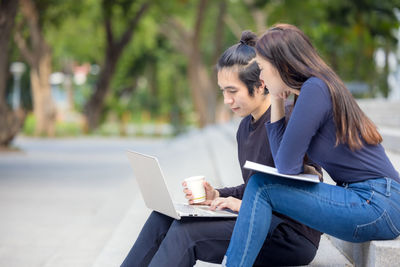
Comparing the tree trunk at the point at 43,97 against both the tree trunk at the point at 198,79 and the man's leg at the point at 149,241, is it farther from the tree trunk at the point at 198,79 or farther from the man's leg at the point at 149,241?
the man's leg at the point at 149,241

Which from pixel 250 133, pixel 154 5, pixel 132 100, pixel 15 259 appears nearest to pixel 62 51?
pixel 132 100

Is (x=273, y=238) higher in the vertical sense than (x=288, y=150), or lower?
lower

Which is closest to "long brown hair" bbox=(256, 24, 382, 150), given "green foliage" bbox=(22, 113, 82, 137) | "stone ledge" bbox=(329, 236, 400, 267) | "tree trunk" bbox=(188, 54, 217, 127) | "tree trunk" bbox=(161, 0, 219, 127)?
"stone ledge" bbox=(329, 236, 400, 267)

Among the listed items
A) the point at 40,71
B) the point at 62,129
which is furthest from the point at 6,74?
the point at 62,129

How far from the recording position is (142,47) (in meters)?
33.9

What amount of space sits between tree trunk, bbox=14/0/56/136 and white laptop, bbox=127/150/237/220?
59.8 feet

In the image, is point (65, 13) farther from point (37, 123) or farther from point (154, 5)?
point (37, 123)

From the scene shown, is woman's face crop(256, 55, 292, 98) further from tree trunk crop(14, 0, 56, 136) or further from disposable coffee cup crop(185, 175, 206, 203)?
tree trunk crop(14, 0, 56, 136)

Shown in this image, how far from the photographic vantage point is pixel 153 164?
2.91 meters

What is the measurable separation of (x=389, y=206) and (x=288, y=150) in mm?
513

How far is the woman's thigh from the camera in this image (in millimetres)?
2678

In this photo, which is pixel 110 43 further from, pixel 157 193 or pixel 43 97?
pixel 157 193

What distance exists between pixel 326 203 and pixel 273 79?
61 centimetres

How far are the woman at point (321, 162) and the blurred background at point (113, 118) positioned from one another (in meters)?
0.47
